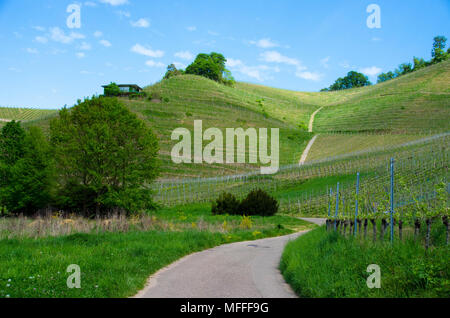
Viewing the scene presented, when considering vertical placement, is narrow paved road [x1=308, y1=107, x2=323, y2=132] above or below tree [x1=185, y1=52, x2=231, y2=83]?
below

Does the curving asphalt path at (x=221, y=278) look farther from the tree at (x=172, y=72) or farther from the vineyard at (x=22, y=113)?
the tree at (x=172, y=72)

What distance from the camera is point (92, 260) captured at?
10.9 meters

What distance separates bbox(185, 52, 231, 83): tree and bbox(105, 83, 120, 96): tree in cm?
5516

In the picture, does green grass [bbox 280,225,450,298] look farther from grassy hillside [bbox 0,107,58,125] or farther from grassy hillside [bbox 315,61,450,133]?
grassy hillside [bbox 0,107,58,125]

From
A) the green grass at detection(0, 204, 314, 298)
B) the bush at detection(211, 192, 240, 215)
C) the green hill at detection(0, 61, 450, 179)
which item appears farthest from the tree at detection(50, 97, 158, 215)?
the green hill at detection(0, 61, 450, 179)

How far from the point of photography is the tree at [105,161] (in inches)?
1142

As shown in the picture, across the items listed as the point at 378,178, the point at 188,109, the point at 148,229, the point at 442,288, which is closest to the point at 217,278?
the point at 442,288

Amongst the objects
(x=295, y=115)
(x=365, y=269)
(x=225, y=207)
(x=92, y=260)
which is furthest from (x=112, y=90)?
(x=365, y=269)

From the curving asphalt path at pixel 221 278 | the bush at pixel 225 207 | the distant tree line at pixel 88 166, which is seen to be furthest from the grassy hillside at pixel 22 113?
the curving asphalt path at pixel 221 278

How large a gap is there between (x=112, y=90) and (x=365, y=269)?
117 m

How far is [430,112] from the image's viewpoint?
99.9m

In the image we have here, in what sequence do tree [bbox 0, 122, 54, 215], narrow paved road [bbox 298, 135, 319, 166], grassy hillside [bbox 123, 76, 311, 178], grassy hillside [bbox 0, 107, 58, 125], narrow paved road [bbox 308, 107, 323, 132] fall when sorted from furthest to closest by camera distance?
narrow paved road [bbox 308, 107, 323, 132]
grassy hillside [bbox 0, 107, 58, 125]
narrow paved road [bbox 298, 135, 319, 166]
grassy hillside [bbox 123, 76, 311, 178]
tree [bbox 0, 122, 54, 215]

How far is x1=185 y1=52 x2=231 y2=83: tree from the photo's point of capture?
168500 millimetres

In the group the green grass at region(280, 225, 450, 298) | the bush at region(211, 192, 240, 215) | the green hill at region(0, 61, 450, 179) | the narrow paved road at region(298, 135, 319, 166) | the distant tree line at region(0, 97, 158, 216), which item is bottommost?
the bush at region(211, 192, 240, 215)
